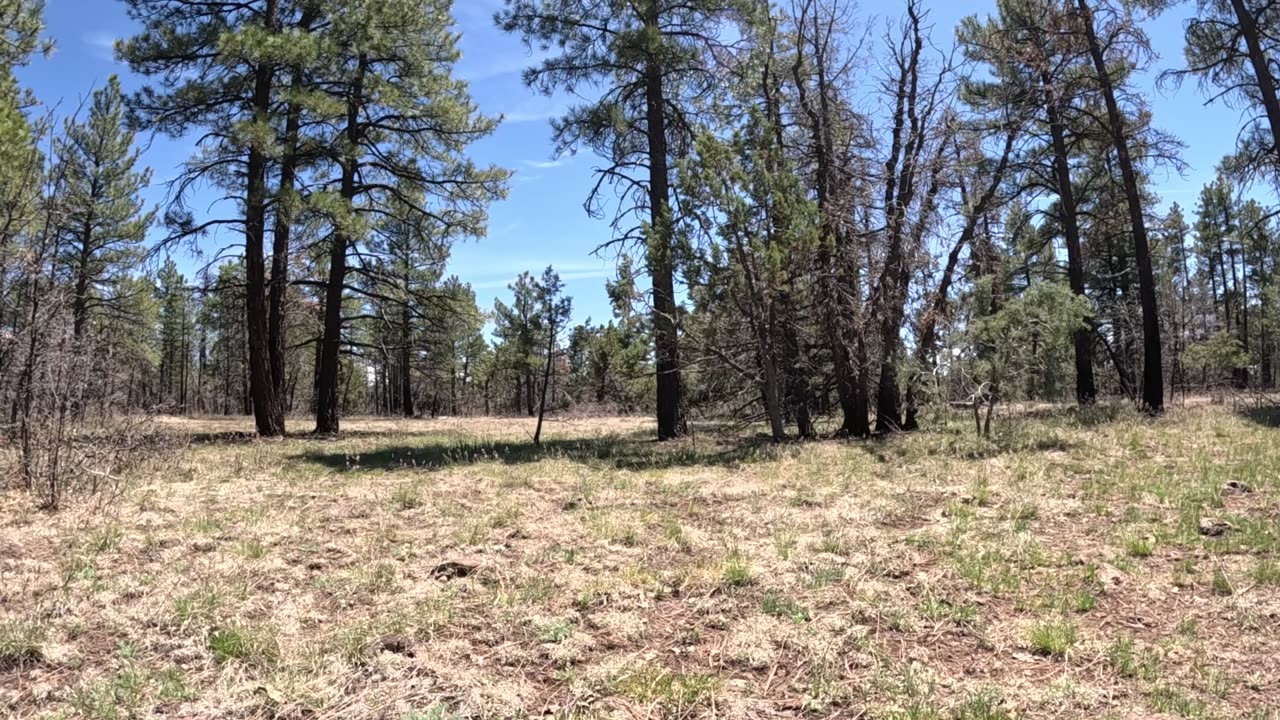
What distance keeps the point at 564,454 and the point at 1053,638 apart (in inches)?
327

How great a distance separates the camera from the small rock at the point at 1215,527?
18.0 feet

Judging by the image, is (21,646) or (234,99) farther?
(234,99)

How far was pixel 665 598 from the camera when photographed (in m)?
4.54

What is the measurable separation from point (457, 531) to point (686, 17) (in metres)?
11.1

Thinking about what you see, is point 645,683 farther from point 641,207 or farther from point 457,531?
point 641,207

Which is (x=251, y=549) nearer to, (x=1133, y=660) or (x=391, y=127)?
(x=1133, y=660)

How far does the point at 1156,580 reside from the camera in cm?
462

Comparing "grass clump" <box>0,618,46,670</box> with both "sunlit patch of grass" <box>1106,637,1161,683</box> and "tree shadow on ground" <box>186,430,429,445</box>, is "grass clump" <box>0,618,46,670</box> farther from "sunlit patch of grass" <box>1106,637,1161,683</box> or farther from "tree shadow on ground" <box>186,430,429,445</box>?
"tree shadow on ground" <box>186,430,429,445</box>

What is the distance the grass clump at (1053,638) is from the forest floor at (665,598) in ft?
0.06

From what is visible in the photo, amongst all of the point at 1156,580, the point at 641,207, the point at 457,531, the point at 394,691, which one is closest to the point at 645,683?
the point at 394,691

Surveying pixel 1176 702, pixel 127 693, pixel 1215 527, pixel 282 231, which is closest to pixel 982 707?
pixel 1176 702

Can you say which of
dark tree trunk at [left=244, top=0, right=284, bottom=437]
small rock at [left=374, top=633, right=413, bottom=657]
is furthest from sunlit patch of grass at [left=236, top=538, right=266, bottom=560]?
dark tree trunk at [left=244, top=0, right=284, bottom=437]

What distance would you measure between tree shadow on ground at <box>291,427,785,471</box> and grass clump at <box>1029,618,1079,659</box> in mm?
6014

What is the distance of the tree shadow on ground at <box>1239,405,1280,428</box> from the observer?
11.1 meters
